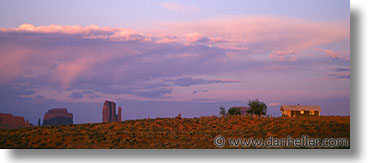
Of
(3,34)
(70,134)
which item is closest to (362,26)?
(70,134)

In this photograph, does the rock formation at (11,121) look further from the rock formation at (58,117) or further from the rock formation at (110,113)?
the rock formation at (110,113)

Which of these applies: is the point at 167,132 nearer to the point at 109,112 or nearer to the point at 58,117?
the point at 109,112

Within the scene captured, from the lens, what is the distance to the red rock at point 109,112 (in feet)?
95.3

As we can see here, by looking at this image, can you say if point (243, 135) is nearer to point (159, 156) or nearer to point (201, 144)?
point (201, 144)

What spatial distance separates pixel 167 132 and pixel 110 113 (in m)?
4.86

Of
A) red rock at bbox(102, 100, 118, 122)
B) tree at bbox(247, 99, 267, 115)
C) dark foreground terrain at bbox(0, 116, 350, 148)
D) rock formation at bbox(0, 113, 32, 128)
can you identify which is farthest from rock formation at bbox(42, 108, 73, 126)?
tree at bbox(247, 99, 267, 115)

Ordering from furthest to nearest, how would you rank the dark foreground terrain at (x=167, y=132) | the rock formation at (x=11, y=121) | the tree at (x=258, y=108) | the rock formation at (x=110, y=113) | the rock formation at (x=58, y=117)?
1. the tree at (x=258, y=108)
2. the rock formation at (x=58, y=117)
3. the rock formation at (x=110, y=113)
4. the rock formation at (x=11, y=121)
5. the dark foreground terrain at (x=167, y=132)

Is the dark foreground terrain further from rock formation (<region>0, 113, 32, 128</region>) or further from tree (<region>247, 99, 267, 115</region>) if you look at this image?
tree (<region>247, 99, 267, 115</region>)

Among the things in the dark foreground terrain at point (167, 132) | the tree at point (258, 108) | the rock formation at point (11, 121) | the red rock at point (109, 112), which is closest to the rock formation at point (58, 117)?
the dark foreground terrain at point (167, 132)

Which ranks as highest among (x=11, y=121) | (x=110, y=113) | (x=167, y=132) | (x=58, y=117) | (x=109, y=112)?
(x=109, y=112)

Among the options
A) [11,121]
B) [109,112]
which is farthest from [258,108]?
[11,121]

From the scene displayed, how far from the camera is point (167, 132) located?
1056 inches

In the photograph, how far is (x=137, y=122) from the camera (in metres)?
30.8

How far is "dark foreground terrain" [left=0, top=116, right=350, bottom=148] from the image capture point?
2391 centimetres
